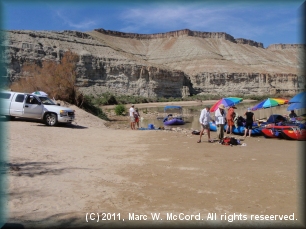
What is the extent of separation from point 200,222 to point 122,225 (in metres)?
1.14

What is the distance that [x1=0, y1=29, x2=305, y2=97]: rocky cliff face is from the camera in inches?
2749

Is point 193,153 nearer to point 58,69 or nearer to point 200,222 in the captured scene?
point 200,222

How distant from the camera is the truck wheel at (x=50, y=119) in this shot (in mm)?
15992

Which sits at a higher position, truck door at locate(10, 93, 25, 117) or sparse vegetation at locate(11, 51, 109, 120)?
sparse vegetation at locate(11, 51, 109, 120)

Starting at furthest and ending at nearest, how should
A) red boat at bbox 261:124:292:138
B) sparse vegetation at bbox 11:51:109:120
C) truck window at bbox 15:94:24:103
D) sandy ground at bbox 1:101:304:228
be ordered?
sparse vegetation at bbox 11:51:109:120
truck window at bbox 15:94:24:103
red boat at bbox 261:124:292:138
sandy ground at bbox 1:101:304:228

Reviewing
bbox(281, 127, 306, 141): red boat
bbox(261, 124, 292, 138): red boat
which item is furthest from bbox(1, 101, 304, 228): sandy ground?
bbox(261, 124, 292, 138): red boat

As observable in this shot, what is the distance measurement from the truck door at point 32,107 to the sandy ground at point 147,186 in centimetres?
539

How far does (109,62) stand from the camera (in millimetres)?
78062

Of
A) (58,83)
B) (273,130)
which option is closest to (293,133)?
(273,130)

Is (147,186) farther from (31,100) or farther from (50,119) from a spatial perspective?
(31,100)

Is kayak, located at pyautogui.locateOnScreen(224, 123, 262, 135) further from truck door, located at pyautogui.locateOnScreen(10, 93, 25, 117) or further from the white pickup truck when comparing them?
truck door, located at pyautogui.locateOnScreen(10, 93, 25, 117)

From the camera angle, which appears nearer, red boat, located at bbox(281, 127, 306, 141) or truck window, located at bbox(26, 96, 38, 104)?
red boat, located at bbox(281, 127, 306, 141)

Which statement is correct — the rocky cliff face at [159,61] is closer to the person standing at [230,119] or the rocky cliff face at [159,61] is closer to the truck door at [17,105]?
the person standing at [230,119]

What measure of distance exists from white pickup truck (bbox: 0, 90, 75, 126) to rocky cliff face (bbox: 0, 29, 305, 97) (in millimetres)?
21197
